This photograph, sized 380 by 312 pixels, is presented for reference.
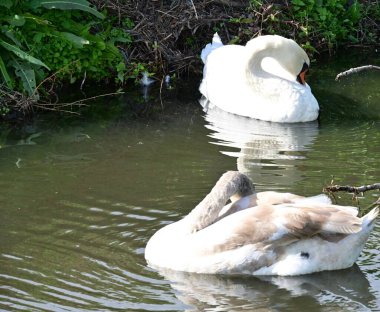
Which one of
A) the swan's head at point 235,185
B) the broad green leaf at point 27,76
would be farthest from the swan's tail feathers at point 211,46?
the swan's head at point 235,185

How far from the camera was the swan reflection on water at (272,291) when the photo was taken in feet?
20.7

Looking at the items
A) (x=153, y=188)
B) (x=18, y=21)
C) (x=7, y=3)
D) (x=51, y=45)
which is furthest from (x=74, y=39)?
(x=153, y=188)

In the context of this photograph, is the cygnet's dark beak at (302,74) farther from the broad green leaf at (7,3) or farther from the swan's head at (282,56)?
the broad green leaf at (7,3)

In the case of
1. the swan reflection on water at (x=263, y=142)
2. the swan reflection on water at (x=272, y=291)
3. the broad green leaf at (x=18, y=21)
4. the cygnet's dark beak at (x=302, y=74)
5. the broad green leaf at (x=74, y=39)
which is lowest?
the swan reflection on water at (x=272, y=291)

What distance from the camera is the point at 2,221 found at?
7.68 meters

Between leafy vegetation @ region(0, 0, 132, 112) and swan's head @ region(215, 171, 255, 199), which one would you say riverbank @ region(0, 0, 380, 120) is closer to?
leafy vegetation @ region(0, 0, 132, 112)

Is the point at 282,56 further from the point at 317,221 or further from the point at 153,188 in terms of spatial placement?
the point at 317,221

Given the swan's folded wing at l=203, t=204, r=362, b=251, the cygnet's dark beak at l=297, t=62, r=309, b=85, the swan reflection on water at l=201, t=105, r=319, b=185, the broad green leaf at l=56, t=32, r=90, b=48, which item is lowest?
the swan reflection on water at l=201, t=105, r=319, b=185

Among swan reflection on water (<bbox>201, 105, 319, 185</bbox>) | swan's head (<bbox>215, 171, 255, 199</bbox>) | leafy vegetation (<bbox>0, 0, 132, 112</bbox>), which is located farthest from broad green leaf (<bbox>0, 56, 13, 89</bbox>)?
swan's head (<bbox>215, 171, 255, 199</bbox>)

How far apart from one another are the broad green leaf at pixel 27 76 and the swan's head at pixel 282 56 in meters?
2.35

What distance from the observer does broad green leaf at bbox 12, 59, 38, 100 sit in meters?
10.6

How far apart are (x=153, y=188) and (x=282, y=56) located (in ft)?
11.2

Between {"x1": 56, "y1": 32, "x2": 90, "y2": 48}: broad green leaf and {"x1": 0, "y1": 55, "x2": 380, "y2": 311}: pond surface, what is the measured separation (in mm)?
830

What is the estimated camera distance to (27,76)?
35.1 ft
